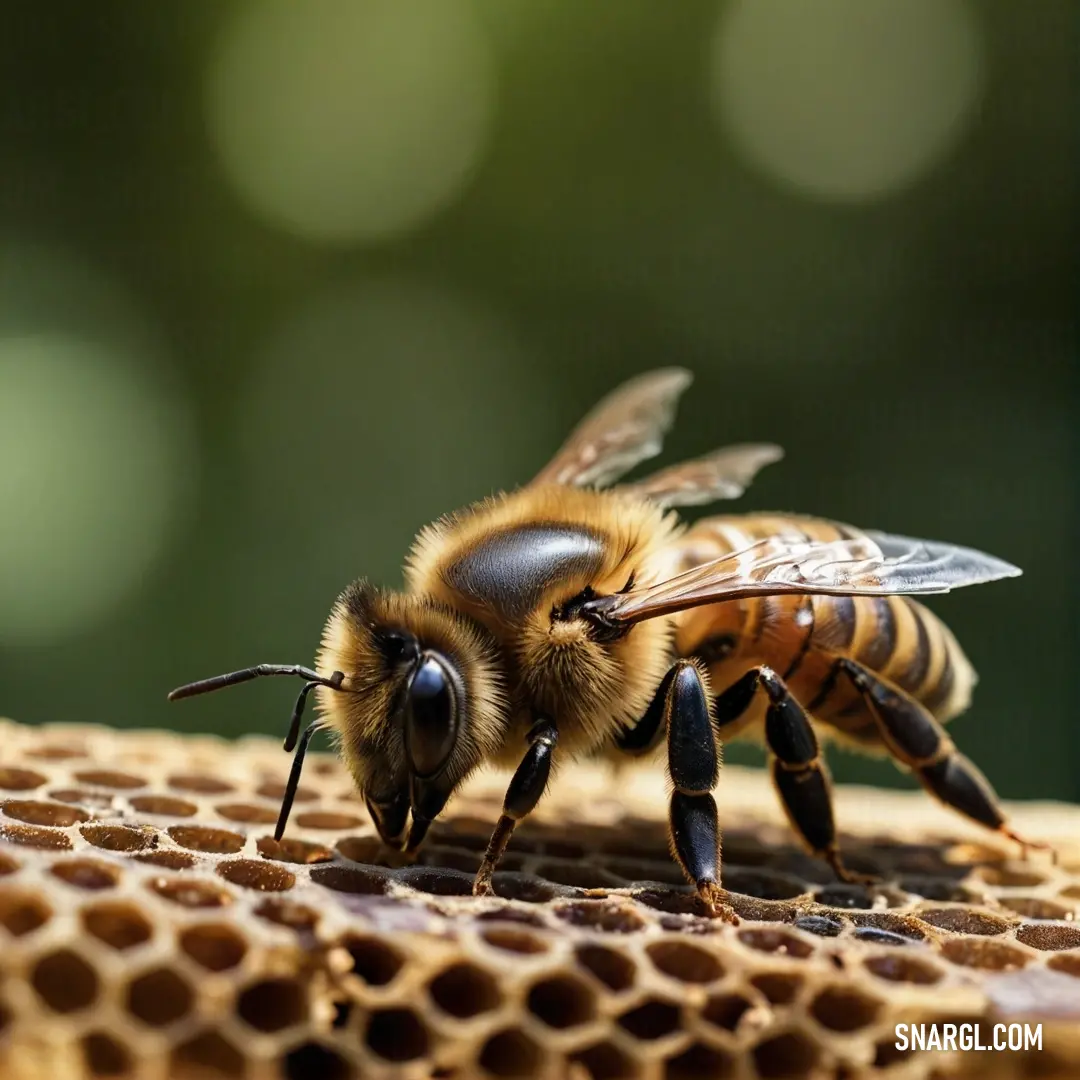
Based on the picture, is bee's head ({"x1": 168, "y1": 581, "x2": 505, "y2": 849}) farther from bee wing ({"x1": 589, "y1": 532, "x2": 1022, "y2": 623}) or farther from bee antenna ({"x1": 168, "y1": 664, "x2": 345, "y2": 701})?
bee wing ({"x1": 589, "y1": 532, "x2": 1022, "y2": 623})

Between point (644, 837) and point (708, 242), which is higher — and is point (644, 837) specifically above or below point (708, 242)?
below

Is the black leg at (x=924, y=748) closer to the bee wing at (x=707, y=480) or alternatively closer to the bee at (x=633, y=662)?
the bee at (x=633, y=662)

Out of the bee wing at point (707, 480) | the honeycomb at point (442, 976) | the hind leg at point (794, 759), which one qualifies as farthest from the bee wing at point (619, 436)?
the honeycomb at point (442, 976)

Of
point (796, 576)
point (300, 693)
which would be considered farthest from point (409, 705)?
point (796, 576)

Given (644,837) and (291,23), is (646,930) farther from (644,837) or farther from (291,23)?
(291,23)

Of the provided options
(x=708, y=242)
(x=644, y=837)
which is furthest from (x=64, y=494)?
(x=644, y=837)

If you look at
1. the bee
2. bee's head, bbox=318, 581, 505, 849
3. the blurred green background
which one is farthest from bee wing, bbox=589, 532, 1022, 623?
the blurred green background
